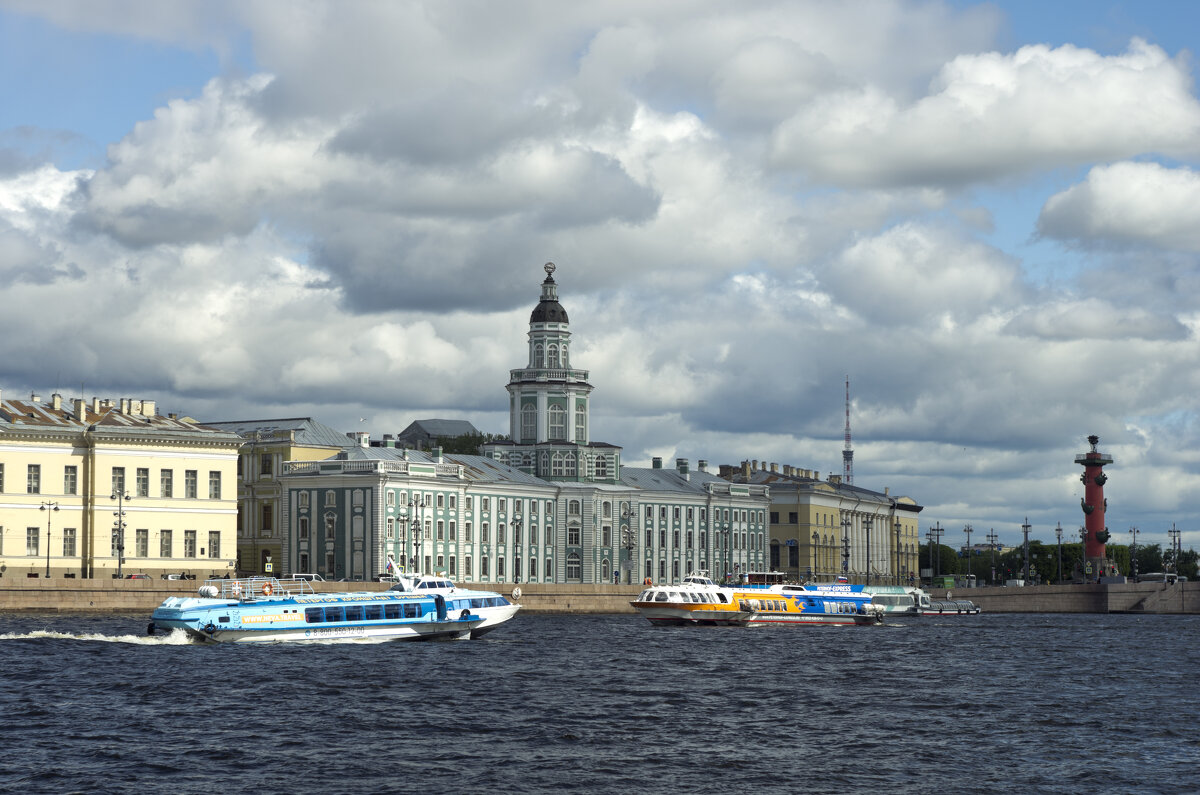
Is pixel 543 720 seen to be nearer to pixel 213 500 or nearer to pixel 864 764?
pixel 864 764

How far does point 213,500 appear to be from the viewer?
9519 cm

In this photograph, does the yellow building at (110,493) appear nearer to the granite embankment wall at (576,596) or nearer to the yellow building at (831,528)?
the granite embankment wall at (576,596)

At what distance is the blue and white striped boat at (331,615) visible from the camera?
190ft

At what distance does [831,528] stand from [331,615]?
314ft

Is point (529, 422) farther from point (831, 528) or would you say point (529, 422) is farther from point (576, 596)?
point (831, 528)

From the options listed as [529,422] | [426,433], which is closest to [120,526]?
[529,422]

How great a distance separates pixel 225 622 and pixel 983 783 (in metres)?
33.4

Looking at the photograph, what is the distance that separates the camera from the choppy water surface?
3078 cm

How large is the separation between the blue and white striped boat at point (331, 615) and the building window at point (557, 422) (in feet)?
183

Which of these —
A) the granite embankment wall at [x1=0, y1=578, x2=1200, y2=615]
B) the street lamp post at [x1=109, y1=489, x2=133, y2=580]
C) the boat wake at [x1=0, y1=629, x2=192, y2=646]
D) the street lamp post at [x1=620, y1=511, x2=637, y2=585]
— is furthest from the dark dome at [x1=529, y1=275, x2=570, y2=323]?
the boat wake at [x1=0, y1=629, x2=192, y2=646]

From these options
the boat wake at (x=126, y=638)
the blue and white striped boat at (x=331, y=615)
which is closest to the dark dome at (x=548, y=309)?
the blue and white striped boat at (x=331, y=615)

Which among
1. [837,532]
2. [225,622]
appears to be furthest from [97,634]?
[837,532]

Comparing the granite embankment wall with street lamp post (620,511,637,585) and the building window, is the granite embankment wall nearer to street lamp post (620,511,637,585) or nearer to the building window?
street lamp post (620,511,637,585)

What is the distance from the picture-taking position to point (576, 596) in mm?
98125
